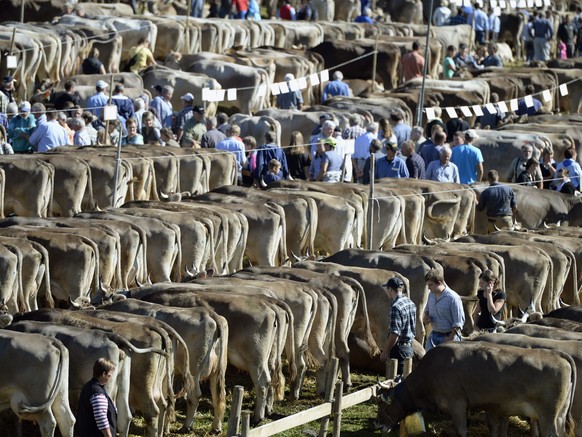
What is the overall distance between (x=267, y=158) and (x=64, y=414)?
12.8 meters

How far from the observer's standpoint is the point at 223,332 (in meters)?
19.0

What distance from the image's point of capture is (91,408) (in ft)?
51.1

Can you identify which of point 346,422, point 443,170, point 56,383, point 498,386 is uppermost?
point 443,170

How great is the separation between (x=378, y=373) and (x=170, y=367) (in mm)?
4646

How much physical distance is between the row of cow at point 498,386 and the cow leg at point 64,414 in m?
3.69

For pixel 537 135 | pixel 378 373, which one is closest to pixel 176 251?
pixel 378 373

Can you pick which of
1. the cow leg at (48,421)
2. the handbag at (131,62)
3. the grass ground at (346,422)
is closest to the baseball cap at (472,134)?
the handbag at (131,62)

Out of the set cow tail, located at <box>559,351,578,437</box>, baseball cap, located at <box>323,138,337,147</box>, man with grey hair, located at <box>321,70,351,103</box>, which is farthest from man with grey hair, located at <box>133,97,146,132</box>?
Answer: cow tail, located at <box>559,351,578,437</box>

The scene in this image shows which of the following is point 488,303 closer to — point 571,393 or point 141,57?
point 571,393

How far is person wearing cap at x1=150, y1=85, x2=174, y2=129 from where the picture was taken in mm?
33375

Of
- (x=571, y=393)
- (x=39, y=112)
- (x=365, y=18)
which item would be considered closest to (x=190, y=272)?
(x=39, y=112)

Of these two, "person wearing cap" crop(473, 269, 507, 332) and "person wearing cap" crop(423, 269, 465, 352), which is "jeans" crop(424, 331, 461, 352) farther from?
"person wearing cap" crop(473, 269, 507, 332)

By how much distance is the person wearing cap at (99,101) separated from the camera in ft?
105

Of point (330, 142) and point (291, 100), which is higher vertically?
point (330, 142)
